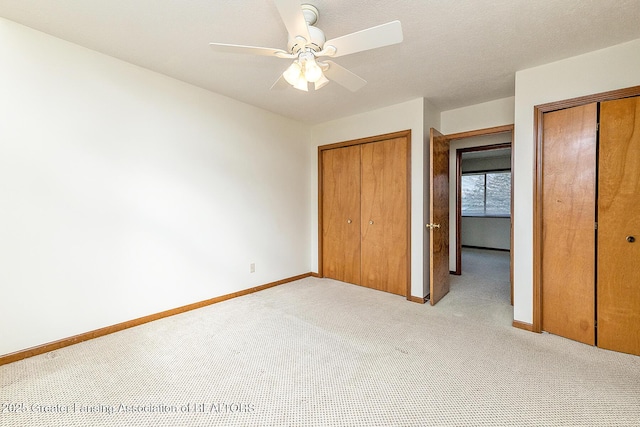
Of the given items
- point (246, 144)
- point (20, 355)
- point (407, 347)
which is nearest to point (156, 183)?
point (246, 144)

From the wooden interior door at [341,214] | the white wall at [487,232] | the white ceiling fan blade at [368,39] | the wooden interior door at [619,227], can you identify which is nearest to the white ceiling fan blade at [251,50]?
the white ceiling fan blade at [368,39]

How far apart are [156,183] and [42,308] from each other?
4.20 feet

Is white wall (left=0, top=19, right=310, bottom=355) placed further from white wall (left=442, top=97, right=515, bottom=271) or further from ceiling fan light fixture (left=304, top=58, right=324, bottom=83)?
white wall (left=442, top=97, right=515, bottom=271)

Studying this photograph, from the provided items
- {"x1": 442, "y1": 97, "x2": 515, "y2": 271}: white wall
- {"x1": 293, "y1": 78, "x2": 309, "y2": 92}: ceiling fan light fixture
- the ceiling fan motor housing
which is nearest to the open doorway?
{"x1": 442, "y1": 97, "x2": 515, "y2": 271}: white wall

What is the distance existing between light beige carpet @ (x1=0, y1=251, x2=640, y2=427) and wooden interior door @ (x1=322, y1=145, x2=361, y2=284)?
4.25 ft

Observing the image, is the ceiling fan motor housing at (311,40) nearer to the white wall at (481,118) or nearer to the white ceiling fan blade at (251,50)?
the white ceiling fan blade at (251,50)

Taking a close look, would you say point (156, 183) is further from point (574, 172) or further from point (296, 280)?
point (574, 172)

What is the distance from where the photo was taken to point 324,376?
6.03 feet

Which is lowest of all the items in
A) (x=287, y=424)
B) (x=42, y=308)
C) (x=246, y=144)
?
(x=287, y=424)

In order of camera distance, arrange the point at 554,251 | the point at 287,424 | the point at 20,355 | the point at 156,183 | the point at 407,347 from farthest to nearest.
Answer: the point at 156,183, the point at 554,251, the point at 407,347, the point at 20,355, the point at 287,424

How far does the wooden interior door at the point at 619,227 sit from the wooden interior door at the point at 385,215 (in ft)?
5.54

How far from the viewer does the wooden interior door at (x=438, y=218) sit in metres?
3.09

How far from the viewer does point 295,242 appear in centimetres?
416

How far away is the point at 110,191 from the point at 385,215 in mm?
2952
